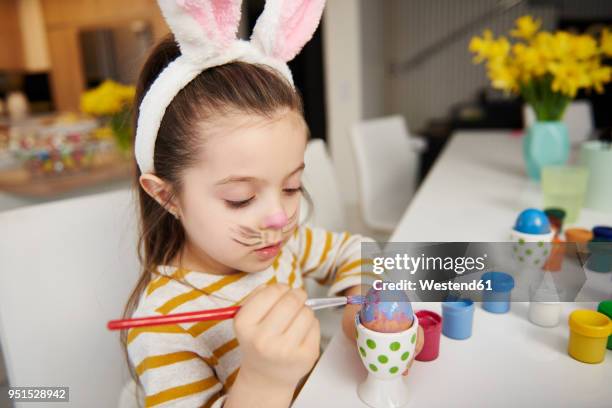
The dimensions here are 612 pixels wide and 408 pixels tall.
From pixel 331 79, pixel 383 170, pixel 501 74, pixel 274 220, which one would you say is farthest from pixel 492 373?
pixel 331 79

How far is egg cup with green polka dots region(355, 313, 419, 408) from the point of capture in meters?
0.50

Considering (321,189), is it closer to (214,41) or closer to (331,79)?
(214,41)

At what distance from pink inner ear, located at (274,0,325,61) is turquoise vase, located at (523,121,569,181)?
0.99m

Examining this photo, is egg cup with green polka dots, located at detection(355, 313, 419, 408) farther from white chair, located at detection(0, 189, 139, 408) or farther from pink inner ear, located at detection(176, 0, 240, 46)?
white chair, located at detection(0, 189, 139, 408)

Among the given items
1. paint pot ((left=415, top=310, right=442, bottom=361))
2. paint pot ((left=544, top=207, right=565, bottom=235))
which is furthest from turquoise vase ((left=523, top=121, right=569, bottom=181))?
paint pot ((left=415, top=310, right=442, bottom=361))

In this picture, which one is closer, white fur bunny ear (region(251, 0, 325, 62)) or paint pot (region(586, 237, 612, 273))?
white fur bunny ear (region(251, 0, 325, 62))

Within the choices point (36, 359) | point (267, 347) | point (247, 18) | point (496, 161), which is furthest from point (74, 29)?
point (267, 347)

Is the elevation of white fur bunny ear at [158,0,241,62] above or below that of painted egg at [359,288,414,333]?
above

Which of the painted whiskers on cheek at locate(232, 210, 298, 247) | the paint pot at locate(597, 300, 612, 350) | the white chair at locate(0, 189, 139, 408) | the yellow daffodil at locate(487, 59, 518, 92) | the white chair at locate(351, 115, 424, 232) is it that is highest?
the yellow daffodil at locate(487, 59, 518, 92)

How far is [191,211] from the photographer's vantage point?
2.12ft

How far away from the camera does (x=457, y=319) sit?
0.64 meters


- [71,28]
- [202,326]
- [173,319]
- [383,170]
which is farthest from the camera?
[71,28]

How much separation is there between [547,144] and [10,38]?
6.13m

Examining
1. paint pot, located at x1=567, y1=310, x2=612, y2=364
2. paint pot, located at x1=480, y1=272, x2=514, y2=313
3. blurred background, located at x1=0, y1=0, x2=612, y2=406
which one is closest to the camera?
paint pot, located at x1=567, y1=310, x2=612, y2=364
